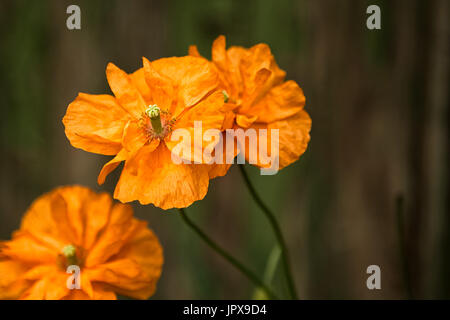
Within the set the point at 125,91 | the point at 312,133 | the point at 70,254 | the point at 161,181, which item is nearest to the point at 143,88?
the point at 125,91

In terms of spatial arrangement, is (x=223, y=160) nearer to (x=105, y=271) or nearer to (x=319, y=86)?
(x=105, y=271)

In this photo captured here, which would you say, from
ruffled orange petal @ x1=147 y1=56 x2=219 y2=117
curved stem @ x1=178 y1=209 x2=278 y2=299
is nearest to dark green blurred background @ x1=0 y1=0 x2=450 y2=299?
curved stem @ x1=178 y1=209 x2=278 y2=299

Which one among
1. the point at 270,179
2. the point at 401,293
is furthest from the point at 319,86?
the point at 401,293

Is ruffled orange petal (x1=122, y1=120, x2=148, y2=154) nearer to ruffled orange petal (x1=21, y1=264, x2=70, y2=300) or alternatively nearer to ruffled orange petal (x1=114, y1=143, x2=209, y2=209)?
ruffled orange petal (x1=114, y1=143, x2=209, y2=209)

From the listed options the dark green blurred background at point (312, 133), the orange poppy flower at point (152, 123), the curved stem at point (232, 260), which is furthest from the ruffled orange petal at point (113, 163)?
the dark green blurred background at point (312, 133)
